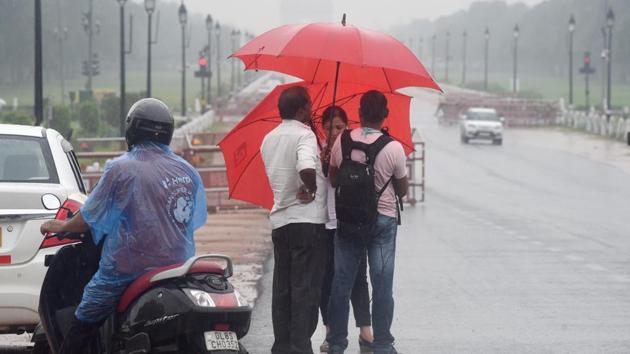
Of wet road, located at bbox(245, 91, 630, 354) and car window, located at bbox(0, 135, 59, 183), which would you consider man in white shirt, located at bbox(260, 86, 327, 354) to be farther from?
car window, located at bbox(0, 135, 59, 183)

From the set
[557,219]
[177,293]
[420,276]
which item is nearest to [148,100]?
[177,293]

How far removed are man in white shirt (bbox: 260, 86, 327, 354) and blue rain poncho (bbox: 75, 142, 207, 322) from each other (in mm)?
2027

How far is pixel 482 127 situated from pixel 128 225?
1836 inches

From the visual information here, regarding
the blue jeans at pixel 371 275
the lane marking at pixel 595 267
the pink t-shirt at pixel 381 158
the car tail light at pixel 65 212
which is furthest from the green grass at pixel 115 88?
the pink t-shirt at pixel 381 158

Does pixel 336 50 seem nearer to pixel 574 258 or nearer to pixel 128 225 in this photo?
pixel 128 225

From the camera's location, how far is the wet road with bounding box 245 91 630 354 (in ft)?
33.1

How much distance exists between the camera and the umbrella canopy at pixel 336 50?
8.52 m

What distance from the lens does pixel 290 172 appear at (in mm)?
8438

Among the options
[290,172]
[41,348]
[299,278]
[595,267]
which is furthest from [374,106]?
[595,267]

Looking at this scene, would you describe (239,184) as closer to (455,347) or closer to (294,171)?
(294,171)

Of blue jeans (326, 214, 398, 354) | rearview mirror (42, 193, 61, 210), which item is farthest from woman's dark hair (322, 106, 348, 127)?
rearview mirror (42, 193, 61, 210)

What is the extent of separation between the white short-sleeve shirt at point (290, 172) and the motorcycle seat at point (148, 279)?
84.4 inches

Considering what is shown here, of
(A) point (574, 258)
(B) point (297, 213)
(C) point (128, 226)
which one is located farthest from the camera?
(A) point (574, 258)

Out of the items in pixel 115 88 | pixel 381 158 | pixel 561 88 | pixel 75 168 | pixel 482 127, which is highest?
pixel 561 88
